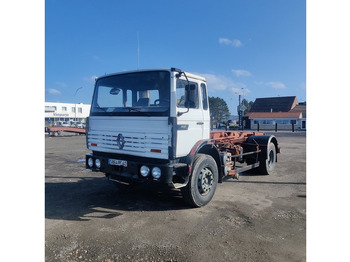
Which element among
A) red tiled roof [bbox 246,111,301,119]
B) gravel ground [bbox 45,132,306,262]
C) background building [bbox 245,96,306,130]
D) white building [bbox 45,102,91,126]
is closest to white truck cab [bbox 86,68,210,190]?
gravel ground [bbox 45,132,306,262]

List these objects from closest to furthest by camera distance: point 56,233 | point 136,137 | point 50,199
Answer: point 56,233 < point 136,137 < point 50,199

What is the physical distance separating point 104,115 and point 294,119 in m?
41.5

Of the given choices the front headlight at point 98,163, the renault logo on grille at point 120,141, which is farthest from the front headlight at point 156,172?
the front headlight at point 98,163

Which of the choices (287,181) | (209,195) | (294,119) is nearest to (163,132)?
(209,195)

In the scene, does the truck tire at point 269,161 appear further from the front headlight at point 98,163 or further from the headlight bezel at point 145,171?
the front headlight at point 98,163

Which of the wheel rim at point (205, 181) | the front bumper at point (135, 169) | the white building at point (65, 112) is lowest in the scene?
the wheel rim at point (205, 181)

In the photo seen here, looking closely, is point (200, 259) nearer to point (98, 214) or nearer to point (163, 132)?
point (163, 132)

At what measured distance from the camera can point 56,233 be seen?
354cm

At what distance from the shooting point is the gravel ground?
3.03m

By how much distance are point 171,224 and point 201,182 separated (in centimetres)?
104

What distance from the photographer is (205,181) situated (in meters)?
4.74

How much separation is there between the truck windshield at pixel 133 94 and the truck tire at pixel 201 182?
4.05 feet

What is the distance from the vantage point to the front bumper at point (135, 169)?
3.82 m
